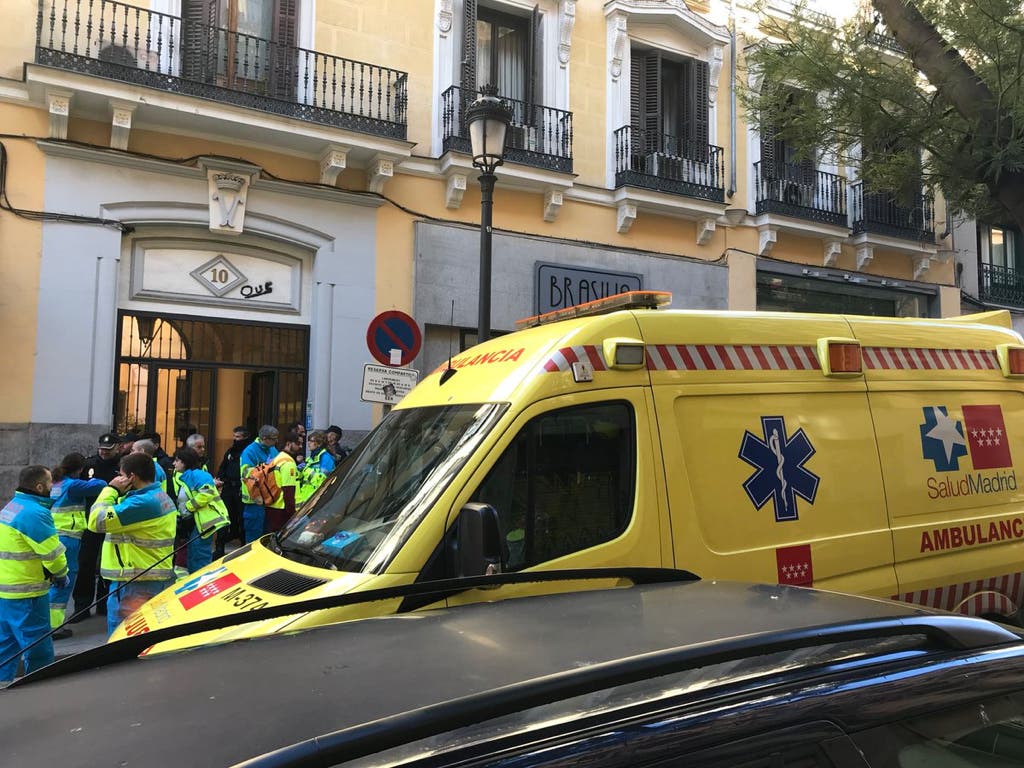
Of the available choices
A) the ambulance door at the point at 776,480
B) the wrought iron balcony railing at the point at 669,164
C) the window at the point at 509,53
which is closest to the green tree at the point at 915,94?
the wrought iron balcony railing at the point at 669,164

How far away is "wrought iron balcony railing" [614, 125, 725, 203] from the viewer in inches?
529

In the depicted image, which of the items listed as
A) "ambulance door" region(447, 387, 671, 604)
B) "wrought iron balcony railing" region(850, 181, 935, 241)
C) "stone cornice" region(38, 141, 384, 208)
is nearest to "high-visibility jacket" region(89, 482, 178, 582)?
"ambulance door" region(447, 387, 671, 604)

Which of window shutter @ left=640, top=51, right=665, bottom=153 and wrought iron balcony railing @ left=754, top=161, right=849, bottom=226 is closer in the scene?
window shutter @ left=640, top=51, right=665, bottom=153

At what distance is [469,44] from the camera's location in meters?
12.5

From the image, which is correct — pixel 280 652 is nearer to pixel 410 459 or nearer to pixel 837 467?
pixel 410 459

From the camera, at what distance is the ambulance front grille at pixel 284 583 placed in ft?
9.60

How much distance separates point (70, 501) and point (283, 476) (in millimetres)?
2304

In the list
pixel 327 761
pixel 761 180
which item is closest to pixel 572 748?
pixel 327 761

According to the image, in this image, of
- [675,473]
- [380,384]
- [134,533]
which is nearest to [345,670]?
[675,473]

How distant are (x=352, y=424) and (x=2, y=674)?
643 centimetres

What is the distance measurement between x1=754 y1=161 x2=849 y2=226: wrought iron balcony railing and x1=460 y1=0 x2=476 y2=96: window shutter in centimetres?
593

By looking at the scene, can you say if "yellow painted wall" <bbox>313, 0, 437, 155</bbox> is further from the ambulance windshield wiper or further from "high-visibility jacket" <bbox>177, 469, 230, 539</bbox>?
the ambulance windshield wiper

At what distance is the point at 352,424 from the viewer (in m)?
11.3

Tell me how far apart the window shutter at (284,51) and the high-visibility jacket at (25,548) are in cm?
749
